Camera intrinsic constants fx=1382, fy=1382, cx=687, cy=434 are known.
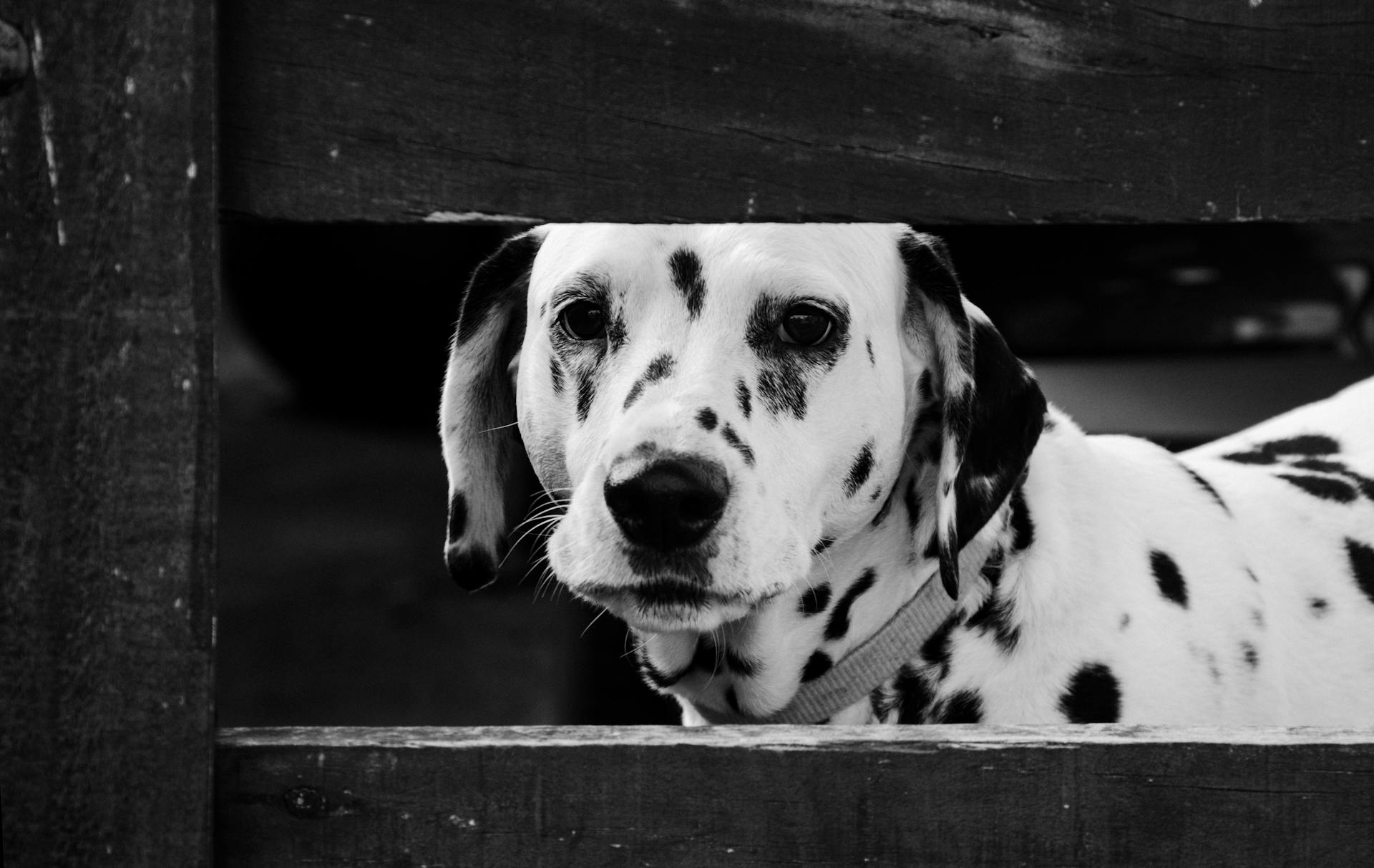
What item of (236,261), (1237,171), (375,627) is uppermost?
(1237,171)

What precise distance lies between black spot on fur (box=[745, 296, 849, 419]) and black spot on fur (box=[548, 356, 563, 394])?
0.36 meters

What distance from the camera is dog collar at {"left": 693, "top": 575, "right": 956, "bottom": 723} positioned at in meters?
2.36

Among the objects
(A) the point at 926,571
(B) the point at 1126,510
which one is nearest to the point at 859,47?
(A) the point at 926,571

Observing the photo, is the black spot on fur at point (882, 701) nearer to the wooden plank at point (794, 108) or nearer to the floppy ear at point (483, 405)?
the floppy ear at point (483, 405)

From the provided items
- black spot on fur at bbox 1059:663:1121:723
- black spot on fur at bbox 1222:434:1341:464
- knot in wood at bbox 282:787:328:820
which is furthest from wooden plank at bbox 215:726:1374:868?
black spot on fur at bbox 1222:434:1341:464

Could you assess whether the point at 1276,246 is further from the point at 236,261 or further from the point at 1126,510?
the point at 236,261

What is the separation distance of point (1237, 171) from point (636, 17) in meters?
0.59

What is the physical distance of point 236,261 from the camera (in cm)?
662

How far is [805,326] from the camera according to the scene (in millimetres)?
2297

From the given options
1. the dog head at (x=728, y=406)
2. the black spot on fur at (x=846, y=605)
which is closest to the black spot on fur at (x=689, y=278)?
the dog head at (x=728, y=406)

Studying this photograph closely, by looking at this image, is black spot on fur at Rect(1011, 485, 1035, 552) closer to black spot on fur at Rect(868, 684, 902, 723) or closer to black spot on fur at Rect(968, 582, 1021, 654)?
black spot on fur at Rect(968, 582, 1021, 654)

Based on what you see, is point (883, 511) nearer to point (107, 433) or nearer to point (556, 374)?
point (556, 374)

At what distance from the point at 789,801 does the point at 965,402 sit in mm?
1171

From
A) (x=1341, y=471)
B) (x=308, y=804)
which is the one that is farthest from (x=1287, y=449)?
(x=308, y=804)
